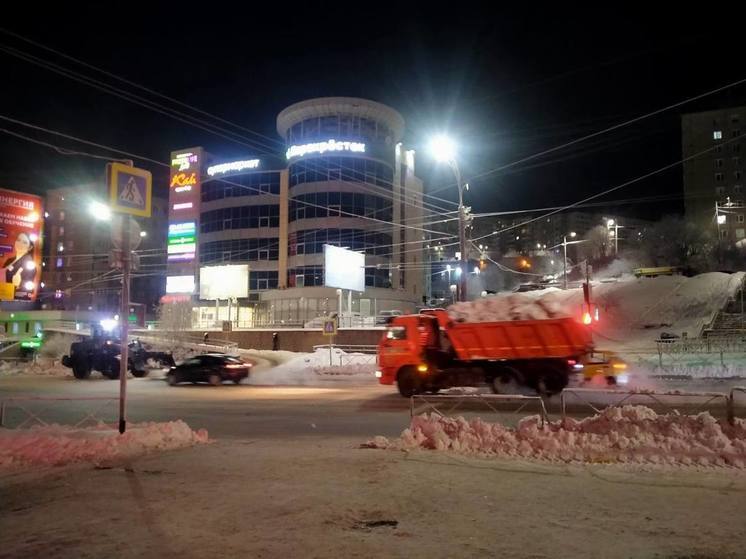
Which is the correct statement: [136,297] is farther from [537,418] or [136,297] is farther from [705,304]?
[537,418]

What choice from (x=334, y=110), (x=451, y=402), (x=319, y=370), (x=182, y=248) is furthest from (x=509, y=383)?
(x=182, y=248)

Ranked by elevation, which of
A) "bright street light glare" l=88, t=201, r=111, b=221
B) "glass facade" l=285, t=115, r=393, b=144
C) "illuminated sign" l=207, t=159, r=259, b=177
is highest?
"glass facade" l=285, t=115, r=393, b=144

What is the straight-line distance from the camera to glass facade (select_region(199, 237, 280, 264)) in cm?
7388

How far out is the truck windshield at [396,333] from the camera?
802 inches

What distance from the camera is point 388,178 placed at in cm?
7325

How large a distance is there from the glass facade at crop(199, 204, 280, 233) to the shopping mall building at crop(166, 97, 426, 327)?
120 millimetres

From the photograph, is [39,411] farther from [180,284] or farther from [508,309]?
→ [180,284]

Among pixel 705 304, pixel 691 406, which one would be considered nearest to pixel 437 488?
pixel 691 406

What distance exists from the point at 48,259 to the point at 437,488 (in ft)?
404

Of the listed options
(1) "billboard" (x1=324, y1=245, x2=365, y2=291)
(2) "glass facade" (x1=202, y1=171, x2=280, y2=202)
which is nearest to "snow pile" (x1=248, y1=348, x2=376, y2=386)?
(1) "billboard" (x1=324, y1=245, x2=365, y2=291)

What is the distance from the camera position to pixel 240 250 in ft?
246

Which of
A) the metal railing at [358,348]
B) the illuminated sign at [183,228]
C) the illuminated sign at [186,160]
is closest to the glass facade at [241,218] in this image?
the illuminated sign at [183,228]

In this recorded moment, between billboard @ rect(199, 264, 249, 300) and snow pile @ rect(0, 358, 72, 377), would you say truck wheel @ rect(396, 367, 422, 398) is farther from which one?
billboard @ rect(199, 264, 249, 300)

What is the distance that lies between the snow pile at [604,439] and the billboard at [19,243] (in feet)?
43.8
